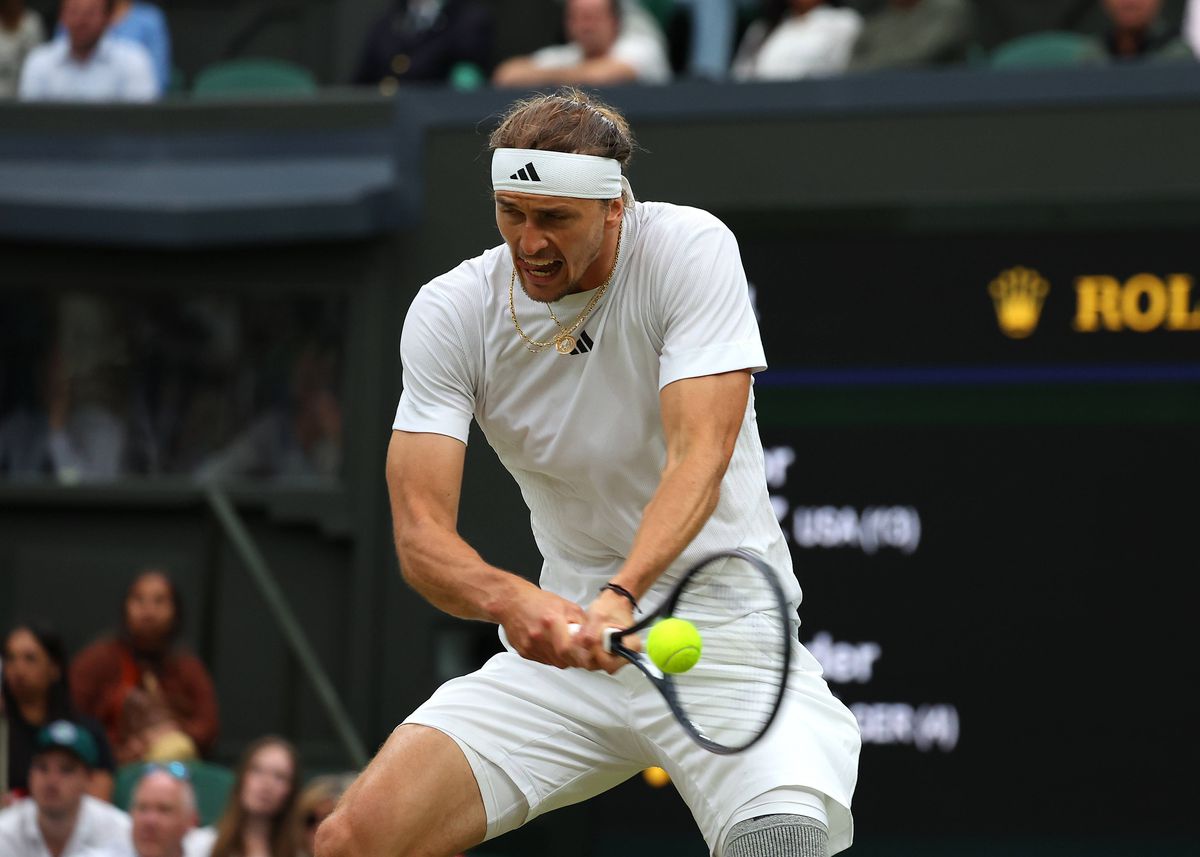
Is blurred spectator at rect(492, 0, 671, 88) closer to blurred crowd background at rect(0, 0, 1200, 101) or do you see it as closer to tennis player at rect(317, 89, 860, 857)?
blurred crowd background at rect(0, 0, 1200, 101)

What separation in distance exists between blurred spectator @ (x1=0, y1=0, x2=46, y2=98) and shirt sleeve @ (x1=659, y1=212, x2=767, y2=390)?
6430 millimetres

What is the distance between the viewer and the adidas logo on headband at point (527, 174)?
3867 mm

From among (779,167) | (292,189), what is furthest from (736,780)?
(292,189)

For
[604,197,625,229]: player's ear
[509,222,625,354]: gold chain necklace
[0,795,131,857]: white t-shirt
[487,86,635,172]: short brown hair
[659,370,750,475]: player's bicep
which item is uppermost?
[487,86,635,172]: short brown hair

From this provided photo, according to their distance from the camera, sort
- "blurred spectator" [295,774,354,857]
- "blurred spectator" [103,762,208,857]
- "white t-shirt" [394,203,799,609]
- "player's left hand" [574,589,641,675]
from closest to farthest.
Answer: "player's left hand" [574,589,641,675] < "white t-shirt" [394,203,799,609] < "blurred spectator" [103,762,208,857] < "blurred spectator" [295,774,354,857]

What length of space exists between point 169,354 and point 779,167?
2.92m

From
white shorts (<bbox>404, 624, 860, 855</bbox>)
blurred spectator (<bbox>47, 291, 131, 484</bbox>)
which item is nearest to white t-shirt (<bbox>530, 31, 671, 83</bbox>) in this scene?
blurred spectator (<bbox>47, 291, 131, 484</bbox>)

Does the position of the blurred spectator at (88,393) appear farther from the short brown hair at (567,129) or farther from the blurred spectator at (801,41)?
the short brown hair at (567,129)

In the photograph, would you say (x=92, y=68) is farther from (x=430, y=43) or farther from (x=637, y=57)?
(x=637, y=57)

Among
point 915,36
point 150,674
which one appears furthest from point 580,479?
point 915,36

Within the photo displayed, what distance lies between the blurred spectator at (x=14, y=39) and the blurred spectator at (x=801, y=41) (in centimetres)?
339

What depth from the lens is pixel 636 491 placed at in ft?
13.5

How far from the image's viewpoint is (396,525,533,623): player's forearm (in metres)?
3.81

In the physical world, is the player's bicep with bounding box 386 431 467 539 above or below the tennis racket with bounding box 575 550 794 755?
above
